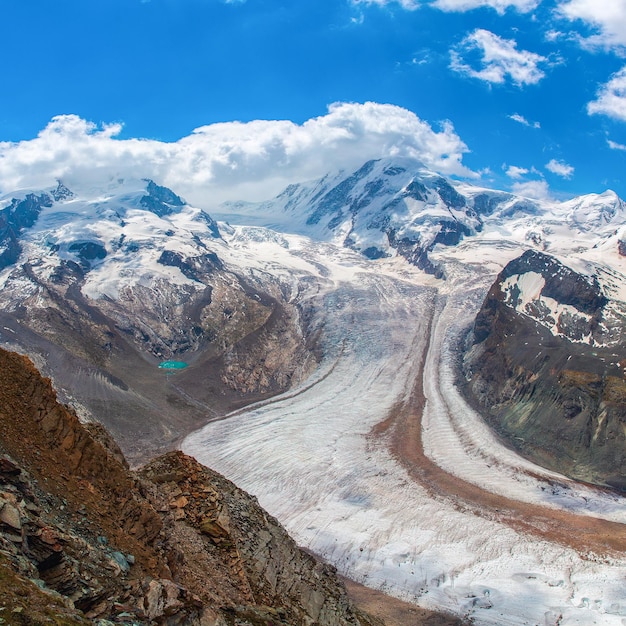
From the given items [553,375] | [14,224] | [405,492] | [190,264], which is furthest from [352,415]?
[14,224]

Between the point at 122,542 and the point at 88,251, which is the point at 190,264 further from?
the point at 122,542

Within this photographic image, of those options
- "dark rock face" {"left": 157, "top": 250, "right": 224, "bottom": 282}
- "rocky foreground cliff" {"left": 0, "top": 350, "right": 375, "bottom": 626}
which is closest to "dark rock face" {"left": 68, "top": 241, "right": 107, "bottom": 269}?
"dark rock face" {"left": 157, "top": 250, "right": 224, "bottom": 282}

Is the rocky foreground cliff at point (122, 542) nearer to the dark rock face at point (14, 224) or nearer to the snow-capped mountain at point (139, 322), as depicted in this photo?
the snow-capped mountain at point (139, 322)

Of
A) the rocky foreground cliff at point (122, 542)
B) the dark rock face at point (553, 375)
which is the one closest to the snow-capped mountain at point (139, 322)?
the dark rock face at point (553, 375)

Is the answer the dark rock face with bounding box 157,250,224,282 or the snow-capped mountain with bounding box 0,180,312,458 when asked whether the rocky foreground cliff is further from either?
the dark rock face with bounding box 157,250,224,282

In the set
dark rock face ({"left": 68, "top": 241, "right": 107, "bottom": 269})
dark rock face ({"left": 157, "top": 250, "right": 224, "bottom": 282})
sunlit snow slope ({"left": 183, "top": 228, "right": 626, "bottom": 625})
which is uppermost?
dark rock face ({"left": 157, "top": 250, "right": 224, "bottom": 282})

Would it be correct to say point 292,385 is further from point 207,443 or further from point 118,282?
point 118,282
